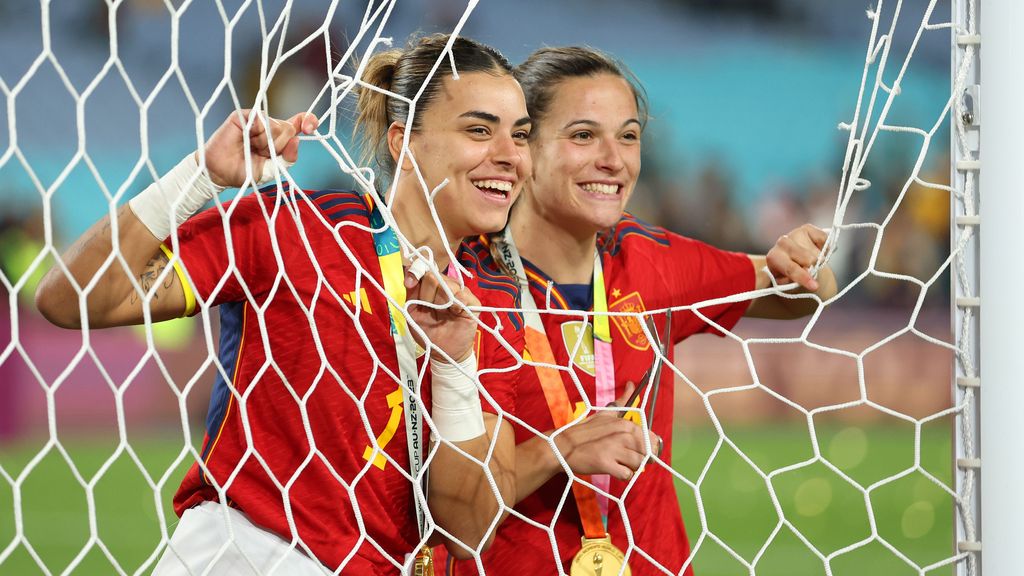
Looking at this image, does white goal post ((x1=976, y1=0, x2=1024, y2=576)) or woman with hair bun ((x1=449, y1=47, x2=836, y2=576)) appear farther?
woman with hair bun ((x1=449, y1=47, x2=836, y2=576))

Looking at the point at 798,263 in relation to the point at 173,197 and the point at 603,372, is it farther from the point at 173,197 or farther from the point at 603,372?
the point at 173,197

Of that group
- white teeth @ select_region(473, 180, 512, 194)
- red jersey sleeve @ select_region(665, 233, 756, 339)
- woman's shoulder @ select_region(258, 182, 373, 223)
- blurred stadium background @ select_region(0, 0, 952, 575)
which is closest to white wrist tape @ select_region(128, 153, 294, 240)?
woman's shoulder @ select_region(258, 182, 373, 223)

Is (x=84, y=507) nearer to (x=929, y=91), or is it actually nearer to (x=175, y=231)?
(x=175, y=231)

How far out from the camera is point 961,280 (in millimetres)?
1019

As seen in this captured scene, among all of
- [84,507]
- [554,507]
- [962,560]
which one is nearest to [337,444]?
[554,507]

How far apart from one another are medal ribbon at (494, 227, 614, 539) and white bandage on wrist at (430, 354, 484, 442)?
0.18 meters

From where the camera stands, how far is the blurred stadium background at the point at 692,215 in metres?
3.40

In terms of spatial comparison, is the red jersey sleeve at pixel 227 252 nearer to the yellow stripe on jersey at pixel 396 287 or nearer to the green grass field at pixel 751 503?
the yellow stripe on jersey at pixel 396 287

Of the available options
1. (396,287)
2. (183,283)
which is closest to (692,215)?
(396,287)

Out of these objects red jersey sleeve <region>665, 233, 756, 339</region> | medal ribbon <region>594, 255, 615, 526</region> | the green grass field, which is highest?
red jersey sleeve <region>665, 233, 756, 339</region>

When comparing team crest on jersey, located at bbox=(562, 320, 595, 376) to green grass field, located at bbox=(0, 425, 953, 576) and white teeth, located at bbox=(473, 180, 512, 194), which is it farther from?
green grass field, located at bbox=(0, 425, 953, 576)

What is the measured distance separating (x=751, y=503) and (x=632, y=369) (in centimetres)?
230

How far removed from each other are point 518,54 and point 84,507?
7.12 feet

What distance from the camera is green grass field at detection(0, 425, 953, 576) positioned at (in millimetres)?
3113
